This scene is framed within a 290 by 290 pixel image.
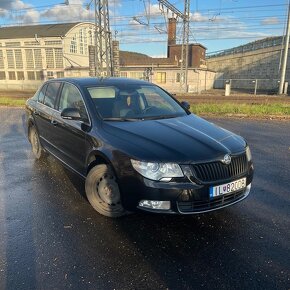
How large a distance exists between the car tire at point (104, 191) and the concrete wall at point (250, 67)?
4250 cm

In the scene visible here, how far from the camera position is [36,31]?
51.9 metres

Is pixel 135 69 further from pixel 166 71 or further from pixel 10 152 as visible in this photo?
pixel 10 152

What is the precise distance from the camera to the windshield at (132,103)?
4414 millimetres

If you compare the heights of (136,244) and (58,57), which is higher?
(58,57)

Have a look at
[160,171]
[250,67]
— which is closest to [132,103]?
[160,171]

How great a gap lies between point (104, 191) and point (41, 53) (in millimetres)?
51138

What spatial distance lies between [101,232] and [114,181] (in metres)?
0.62

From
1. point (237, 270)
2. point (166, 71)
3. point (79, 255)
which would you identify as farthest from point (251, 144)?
point (166, 71)

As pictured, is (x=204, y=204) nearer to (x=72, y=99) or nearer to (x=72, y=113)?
(x=72, y=113)

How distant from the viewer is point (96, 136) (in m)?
4.00

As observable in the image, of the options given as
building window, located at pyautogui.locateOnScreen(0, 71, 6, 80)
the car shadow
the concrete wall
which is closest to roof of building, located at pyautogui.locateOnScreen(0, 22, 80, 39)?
building window, located at pyautogui.locateOnScreen(0, 71, 6, 80)

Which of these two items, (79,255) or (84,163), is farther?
(84,163)

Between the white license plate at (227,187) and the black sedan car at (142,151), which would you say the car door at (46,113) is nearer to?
the black sedan car at (142,151)

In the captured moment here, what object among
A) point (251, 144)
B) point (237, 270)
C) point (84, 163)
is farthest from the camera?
point (251, 144)
